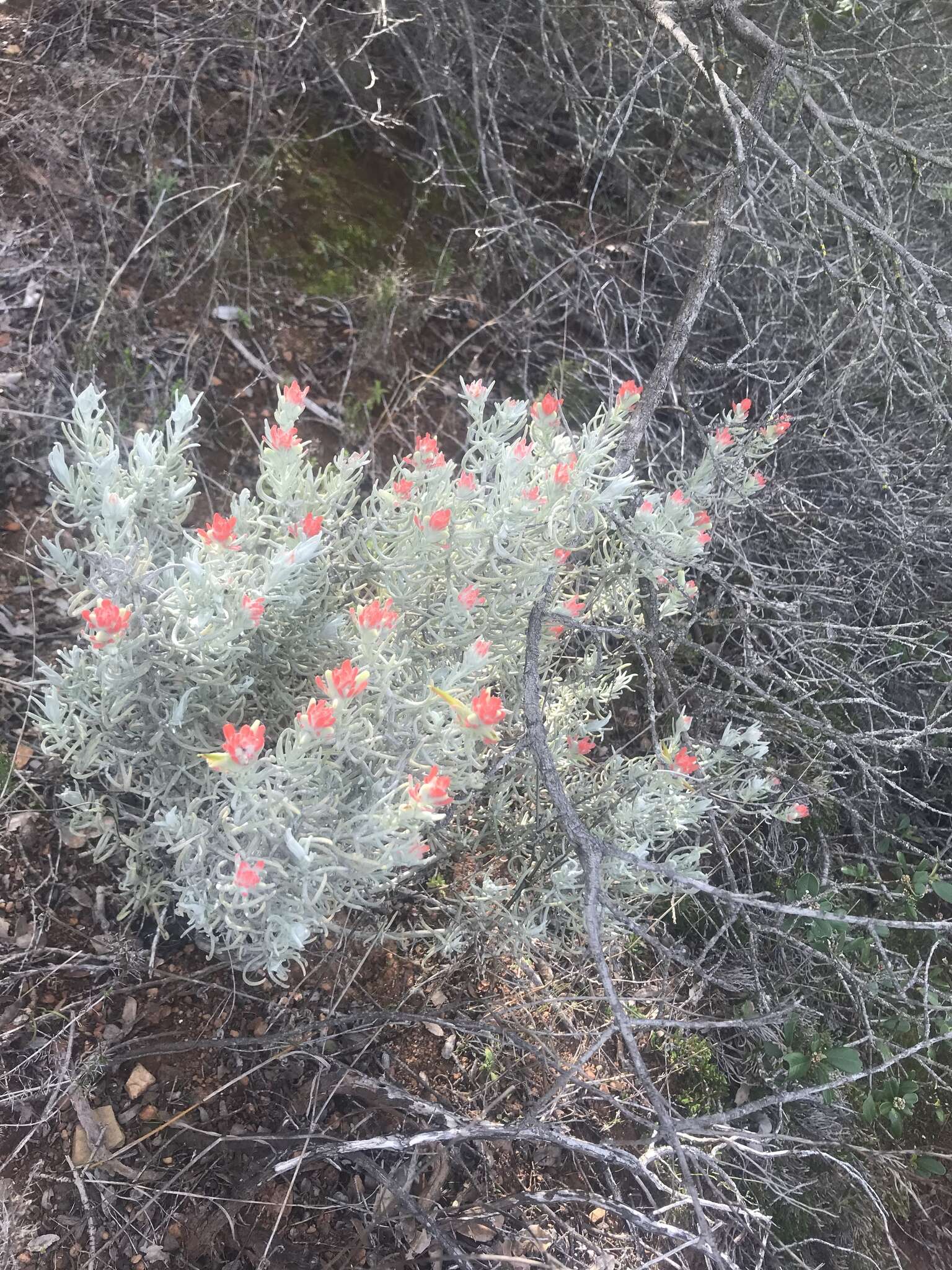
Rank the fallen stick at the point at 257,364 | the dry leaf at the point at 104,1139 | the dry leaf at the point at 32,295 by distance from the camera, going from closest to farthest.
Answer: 1. the dry leaf at the point at 104,1139
2. the dry leaf at the point at 32,295
3. the fallen stick at the point at 257,364

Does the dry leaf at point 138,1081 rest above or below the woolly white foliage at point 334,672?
below

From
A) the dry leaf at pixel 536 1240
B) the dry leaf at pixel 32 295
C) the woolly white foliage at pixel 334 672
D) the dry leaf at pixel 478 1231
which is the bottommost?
the dry leaf at pixel 536 1240

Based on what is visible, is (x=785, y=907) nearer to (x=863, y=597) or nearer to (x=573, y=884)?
(x=573, y=884)

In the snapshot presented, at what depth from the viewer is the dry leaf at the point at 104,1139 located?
5.38 feet

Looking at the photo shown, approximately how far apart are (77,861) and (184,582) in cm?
87

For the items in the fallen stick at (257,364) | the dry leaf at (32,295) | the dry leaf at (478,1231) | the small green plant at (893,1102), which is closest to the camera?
the dry leaf at (478,1231)

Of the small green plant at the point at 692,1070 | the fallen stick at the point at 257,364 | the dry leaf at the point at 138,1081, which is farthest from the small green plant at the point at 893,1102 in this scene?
the fallen stick at the point at 257,364

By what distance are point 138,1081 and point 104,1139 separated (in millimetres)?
114

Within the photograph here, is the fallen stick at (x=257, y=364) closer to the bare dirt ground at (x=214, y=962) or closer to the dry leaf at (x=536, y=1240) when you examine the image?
the bare dirt ground at (x=214, y=962)

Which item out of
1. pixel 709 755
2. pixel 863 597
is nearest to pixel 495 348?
pixel 863 597

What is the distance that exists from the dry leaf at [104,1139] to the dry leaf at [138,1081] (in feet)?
0.15

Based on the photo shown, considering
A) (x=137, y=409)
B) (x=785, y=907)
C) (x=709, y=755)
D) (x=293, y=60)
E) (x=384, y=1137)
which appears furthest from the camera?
(x=293, y=60)

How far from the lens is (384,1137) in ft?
5.63

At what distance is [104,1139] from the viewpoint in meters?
1.66
